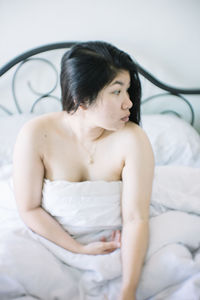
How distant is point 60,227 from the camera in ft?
3.07

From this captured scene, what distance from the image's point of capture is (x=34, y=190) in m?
0.94

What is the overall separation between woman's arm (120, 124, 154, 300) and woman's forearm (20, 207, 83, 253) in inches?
6.9

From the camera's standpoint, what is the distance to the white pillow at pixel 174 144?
1.39 metres

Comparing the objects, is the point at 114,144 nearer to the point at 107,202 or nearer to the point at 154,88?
the point at 107,202

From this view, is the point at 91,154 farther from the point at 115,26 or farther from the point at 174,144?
the point at 115,26

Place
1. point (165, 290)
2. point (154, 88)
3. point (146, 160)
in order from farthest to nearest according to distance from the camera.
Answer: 1. point (154, 88)
2. point (146, 160)
3. point (165, 290)

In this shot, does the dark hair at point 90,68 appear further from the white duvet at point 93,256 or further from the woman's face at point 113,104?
the white duvet at point 93,256

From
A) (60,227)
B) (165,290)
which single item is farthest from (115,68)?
(165,290)

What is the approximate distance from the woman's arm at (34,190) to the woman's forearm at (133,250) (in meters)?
0.05

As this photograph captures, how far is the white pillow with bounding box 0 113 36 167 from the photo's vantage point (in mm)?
1380

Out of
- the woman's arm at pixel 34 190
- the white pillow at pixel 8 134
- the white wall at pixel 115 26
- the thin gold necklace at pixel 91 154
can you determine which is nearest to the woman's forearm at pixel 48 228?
the woman's arm at pixel 34 190

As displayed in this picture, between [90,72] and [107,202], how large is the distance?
0.44m

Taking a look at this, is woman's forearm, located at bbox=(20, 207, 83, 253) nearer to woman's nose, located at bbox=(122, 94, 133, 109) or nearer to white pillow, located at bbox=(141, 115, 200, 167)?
woman's nose, located at bbox=(122, 94, 133, 109)

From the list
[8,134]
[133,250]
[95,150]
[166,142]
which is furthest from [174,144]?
[8,134]
